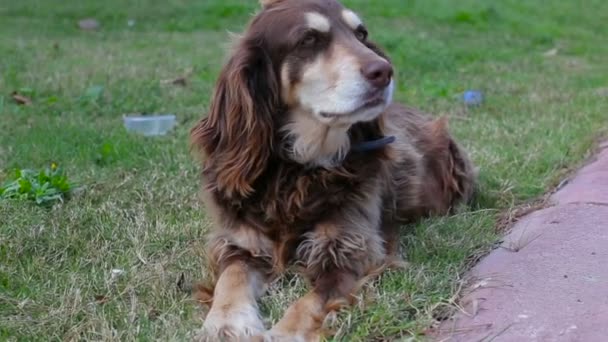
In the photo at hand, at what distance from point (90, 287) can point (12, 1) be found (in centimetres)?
1151

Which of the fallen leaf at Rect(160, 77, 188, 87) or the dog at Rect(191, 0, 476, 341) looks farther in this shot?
the fallen leaf at Rect(160, 77, 188, 87)

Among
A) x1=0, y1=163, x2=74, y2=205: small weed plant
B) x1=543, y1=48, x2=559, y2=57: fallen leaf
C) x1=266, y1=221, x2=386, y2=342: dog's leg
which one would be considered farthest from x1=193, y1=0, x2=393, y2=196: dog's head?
x1=543, y1=48, x2=559, y2=57: fallen leaf

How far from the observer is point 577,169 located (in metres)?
5.41

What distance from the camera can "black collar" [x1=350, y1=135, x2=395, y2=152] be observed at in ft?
13.1

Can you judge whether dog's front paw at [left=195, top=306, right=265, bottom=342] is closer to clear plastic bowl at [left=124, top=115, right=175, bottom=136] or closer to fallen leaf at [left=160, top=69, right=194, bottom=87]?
clear plastic bowl at [left=124, top=115, right=175, bottom=136]

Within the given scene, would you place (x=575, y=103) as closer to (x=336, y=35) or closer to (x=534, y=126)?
(x=534, y=126)

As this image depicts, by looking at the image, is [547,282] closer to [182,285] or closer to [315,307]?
[315,307]

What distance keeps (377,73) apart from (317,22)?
1.28 ft

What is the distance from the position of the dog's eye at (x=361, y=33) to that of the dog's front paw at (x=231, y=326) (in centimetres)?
126

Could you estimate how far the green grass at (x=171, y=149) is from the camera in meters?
3.54

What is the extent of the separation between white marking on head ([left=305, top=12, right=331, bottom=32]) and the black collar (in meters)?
0.53

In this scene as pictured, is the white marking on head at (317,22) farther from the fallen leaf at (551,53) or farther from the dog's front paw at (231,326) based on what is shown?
the fallen leaf at (551,53)

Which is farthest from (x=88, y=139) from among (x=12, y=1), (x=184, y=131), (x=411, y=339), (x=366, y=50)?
(x=12, y=1)

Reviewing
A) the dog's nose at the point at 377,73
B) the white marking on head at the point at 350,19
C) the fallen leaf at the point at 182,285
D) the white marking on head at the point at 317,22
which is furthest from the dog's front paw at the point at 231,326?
the white marking on head at the point at 350,19
